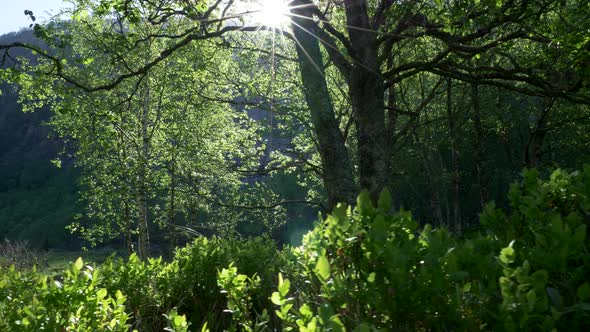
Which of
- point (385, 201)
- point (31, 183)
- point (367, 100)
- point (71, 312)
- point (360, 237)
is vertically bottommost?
point (71, 312)

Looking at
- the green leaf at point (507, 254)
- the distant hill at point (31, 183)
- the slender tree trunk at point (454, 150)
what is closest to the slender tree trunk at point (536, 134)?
the slender tree trunk at point (454, 150)

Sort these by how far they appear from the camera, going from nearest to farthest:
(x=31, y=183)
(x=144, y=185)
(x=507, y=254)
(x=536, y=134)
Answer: (x=507, y=254) → (x=536, y=134) → (x=144, y=185) → (x=31, y=183)

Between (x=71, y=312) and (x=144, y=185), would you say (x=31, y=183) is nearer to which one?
(x=144, y=185)

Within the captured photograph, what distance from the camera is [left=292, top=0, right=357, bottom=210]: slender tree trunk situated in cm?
520

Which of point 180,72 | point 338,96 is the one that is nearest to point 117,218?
point 180,72

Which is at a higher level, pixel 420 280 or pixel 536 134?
pixel 536 134

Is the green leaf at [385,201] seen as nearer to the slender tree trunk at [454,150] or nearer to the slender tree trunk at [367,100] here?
the slender tree trunk at [367,100]

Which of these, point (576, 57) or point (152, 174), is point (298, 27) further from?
point (152, 174)

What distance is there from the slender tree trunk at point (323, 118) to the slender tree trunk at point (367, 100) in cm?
34

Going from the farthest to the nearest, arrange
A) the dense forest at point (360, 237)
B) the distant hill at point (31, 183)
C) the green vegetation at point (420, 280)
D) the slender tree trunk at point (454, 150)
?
the distant hill at point (31, 183) < the slender tree trunk at point (454, 150) < the dense forest at point (360, 237) < the green vegetation at point (420, 280)

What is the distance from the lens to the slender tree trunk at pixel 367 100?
5.54 meters

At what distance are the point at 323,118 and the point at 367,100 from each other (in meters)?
0.71

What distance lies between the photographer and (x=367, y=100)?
564 cm

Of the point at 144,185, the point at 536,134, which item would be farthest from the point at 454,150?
the point at 144,185
